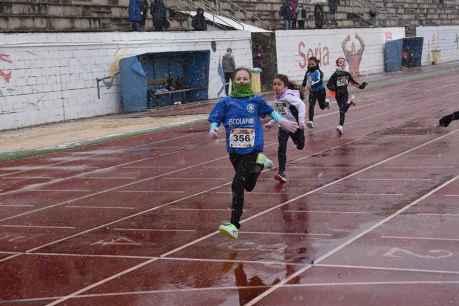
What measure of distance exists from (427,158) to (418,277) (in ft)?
25.7

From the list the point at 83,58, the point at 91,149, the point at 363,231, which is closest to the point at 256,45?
the point at 83,58

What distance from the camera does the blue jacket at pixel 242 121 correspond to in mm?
9148

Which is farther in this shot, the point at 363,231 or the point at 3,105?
the point at 3,105

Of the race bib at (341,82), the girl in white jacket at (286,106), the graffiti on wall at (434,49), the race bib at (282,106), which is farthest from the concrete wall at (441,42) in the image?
the race bib at (282,106)

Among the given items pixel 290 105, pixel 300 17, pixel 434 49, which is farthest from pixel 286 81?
pixel 434 49

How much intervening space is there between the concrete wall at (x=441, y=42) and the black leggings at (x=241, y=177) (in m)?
47.1

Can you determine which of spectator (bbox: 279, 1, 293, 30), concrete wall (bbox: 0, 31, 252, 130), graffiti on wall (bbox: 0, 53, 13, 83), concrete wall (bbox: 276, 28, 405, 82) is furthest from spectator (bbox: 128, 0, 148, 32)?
spectator (bbox: 279, 1, 293, 30)

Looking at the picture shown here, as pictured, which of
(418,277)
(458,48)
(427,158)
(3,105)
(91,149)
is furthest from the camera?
(458,48)

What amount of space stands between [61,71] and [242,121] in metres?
17.8

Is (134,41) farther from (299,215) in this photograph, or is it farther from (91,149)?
(299,215)

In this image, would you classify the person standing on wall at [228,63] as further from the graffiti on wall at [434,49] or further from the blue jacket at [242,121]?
the graffiti on wall at [434,49]

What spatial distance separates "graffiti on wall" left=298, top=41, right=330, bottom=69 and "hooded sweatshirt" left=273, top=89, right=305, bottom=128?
26.4 meters

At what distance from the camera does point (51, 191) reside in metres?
13.5

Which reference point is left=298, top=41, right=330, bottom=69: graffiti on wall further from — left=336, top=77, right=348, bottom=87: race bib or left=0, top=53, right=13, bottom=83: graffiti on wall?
left=336, top=77, right=348, bottom=87: race bib
